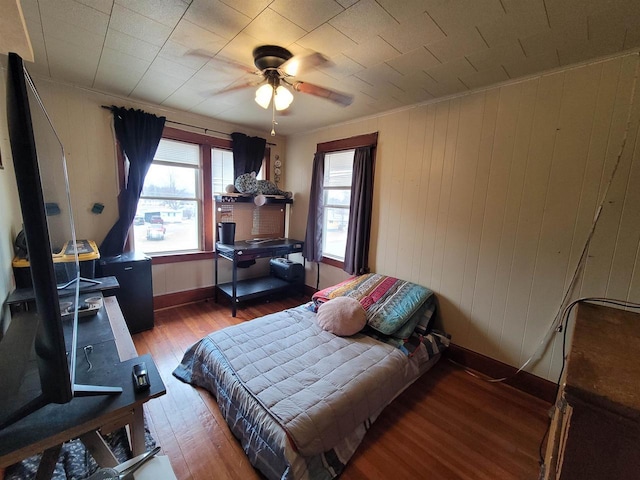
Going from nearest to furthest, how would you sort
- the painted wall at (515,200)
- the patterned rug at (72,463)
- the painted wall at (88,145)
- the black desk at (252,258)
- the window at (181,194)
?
1. the patterned rug at (72,463)
2. the painted wall at (515,200)
3. the painted wall at (88,145)
4. the window at (181,194)
5. the black desk at (252,258)

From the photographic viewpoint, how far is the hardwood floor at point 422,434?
1.44 m

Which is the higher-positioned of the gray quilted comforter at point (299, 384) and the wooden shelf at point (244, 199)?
the wooden shelf at point (244, 199)

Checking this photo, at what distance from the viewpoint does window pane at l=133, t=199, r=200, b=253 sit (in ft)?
10.0

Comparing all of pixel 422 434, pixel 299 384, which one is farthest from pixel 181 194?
pixel 422 434

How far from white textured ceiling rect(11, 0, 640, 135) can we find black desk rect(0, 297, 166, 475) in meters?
1.73

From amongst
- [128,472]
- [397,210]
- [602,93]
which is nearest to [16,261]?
[128,472]

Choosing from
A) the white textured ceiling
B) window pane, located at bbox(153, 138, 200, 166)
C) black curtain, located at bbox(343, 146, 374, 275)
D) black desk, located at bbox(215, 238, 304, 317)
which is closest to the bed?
black curtain, located at bbox(343, 146, 374, 275)

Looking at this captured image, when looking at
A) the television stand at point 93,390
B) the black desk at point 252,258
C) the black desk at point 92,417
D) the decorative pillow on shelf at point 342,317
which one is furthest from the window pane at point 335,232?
the television stand at point 93,390

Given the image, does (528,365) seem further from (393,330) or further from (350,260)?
(350,260)

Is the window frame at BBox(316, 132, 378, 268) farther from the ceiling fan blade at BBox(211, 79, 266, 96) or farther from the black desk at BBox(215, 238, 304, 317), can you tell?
the ceiling fan blade at BBox(211, 79, 266, 96)

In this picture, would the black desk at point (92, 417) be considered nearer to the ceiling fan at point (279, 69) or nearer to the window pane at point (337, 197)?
the ceiling fan at point (279, 69)

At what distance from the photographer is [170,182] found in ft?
10.5

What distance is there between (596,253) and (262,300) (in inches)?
130

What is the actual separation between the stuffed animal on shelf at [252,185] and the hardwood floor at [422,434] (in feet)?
6.84
